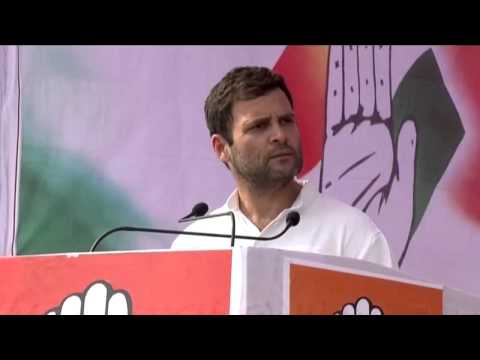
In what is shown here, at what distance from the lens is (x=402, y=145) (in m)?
3.75

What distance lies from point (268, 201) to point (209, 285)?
3.45 ft

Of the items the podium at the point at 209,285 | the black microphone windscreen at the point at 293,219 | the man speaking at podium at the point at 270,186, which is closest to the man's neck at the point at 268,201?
the man speaking at podium at the point at 270,186

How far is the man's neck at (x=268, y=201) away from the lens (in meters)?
2.65

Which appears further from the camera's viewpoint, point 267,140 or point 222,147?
point 222,147

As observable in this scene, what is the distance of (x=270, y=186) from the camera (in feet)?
8.69

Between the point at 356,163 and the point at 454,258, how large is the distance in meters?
0.48

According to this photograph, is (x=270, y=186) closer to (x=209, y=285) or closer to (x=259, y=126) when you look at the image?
(x=259, y=126)

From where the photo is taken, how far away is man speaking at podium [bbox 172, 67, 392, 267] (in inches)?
98.3

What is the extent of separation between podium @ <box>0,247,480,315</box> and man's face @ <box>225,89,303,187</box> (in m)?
0.71

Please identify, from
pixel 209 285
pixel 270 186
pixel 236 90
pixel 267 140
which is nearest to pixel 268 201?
pixel 270 186

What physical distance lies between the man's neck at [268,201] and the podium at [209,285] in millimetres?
767

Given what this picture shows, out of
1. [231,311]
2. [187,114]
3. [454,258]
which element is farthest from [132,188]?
[231,311]

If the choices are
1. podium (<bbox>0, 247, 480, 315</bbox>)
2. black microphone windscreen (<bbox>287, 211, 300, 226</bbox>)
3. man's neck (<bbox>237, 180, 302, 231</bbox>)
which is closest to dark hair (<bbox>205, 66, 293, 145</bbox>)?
man's neck (<bbox>237, 180, 302, 231</bbox>)

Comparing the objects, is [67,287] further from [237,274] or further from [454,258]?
[454,258]
